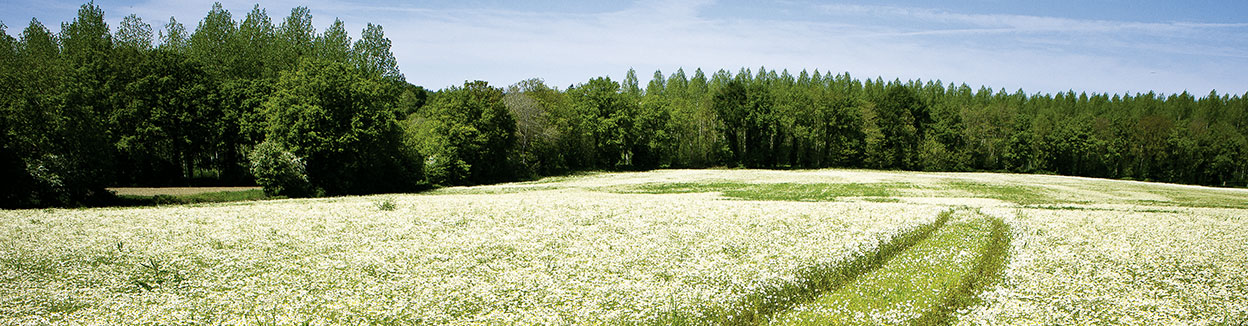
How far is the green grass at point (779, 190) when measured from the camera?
42.3 meters

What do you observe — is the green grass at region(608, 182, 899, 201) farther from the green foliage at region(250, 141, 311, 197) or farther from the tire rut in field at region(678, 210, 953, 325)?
the green foliage at region(250, 141, 311, 197)

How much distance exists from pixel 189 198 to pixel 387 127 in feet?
48.1

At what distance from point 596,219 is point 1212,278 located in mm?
21823

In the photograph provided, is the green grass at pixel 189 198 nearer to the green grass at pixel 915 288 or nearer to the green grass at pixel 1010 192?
the green grass at pixel 915 288

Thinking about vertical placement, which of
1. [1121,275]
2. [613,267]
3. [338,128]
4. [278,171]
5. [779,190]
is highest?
[338,128]

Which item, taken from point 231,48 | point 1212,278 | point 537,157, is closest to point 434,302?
point 1212,278

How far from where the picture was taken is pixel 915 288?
15391mm

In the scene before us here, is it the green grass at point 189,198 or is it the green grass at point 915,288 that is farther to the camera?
the green grass at point 189,198

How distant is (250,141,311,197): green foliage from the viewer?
139 feet

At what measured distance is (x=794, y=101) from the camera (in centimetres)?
10144

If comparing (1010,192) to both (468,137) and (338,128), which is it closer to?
(468,137)

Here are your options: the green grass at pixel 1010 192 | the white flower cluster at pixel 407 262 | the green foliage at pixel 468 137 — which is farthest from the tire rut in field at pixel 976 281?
the green foliage at pixel 468 137

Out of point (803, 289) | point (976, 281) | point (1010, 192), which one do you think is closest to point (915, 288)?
point (976, 281)

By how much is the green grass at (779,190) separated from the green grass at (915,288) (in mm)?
19869
